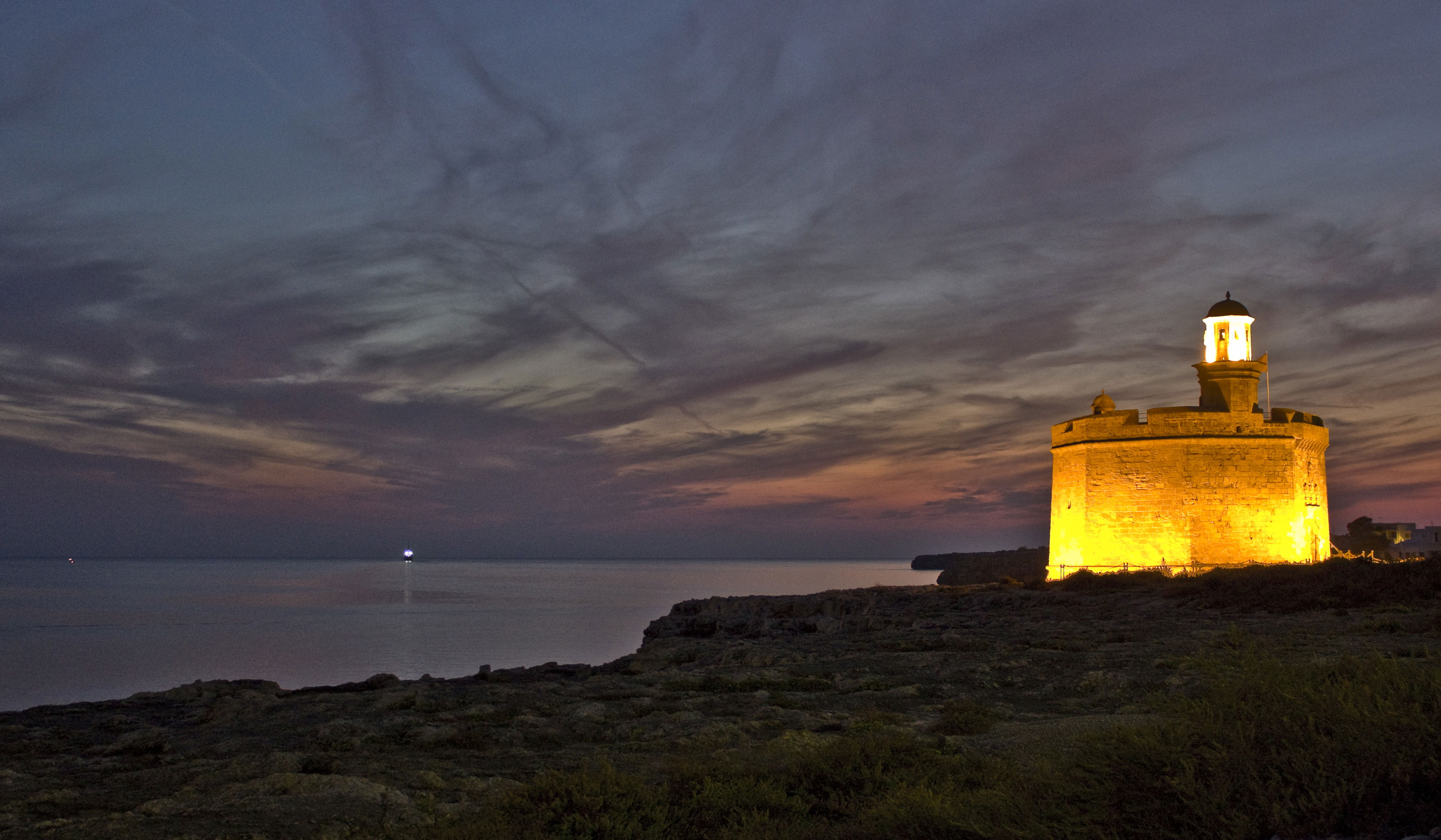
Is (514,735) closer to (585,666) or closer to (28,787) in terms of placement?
(28,787)

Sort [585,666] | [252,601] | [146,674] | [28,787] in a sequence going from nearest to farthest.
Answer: [28,787] < [585,666] < [146,674] < [252,601]

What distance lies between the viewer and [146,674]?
3584 cm

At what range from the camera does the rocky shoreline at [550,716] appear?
6699 millimetres

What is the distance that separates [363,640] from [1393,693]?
170 feet

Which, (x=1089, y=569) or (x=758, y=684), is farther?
(x=1089, y=569)

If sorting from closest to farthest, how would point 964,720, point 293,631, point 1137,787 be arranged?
point 1137,787
point 964,720
point 293,631

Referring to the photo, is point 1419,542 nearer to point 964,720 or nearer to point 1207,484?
point 1207,484

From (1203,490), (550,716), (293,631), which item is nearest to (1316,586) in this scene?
(1203,490)

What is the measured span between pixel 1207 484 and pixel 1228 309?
6803 mm

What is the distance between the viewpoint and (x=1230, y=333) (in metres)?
33.7

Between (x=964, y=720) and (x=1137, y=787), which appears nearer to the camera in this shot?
(x=1137, y=787)

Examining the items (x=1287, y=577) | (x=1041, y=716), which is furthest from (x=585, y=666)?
(x=1287, y=577)

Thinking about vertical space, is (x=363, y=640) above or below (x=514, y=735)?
below

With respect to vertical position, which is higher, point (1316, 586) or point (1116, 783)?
point (1316, 586)
